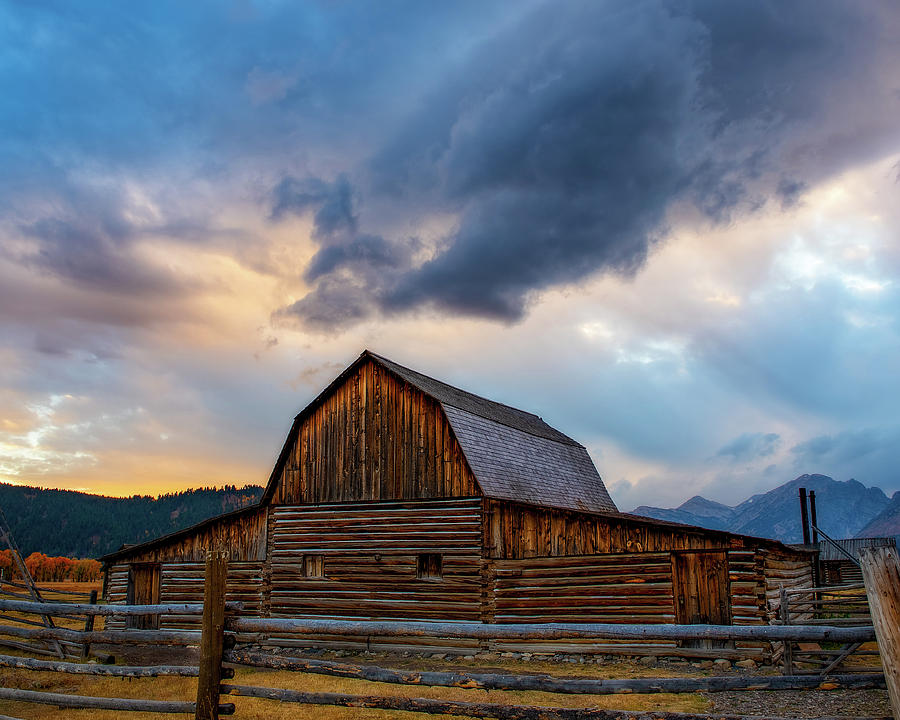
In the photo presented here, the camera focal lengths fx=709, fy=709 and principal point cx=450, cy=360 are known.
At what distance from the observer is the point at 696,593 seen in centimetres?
1800

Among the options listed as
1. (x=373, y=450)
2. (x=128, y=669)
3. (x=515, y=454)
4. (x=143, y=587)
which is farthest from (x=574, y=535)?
(x=143, y=587)

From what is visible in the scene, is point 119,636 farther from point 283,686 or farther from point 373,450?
point 373,450

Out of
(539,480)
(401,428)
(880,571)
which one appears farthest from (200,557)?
(880,571)

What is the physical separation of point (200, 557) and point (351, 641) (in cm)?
682

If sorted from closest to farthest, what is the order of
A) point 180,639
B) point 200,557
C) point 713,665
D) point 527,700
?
point 180,639 < point 527,700 < point 713,665 < point 200,557

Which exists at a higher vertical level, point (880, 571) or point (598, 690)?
point (880, 571)

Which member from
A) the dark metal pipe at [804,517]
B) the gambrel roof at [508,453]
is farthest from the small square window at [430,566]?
the dark metal pipe at [804,517]

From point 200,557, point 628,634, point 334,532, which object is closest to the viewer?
point 628,634

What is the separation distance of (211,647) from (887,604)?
6008 millimetres

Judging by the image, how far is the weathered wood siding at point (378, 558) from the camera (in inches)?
795

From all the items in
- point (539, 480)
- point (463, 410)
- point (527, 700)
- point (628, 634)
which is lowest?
point (527, 700)

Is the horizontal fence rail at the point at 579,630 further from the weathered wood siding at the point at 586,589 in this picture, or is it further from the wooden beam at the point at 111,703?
the weathered wood siding at the point at 586,589

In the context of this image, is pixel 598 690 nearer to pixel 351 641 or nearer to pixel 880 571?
pixel 880 571

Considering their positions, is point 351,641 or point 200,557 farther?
point 200,557
